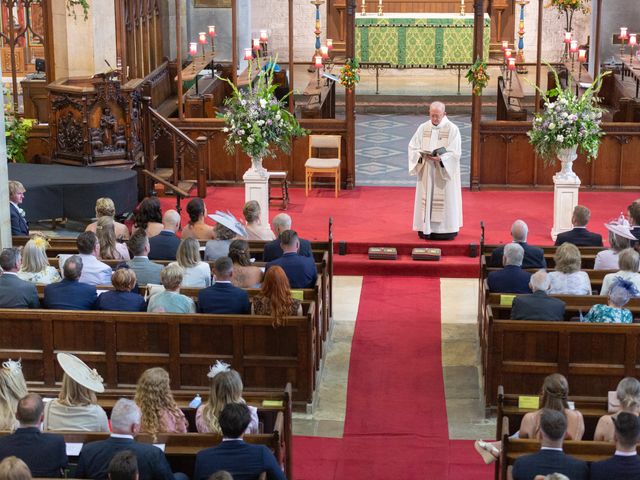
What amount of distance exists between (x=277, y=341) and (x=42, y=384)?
2.01m

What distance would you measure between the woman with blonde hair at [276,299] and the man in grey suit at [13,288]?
1869 mm

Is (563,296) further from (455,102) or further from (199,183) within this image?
(455,102)

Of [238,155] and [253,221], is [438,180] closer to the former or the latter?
[253,221]

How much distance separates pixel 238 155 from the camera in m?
17.0

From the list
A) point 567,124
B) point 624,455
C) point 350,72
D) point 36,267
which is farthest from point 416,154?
point 624,455

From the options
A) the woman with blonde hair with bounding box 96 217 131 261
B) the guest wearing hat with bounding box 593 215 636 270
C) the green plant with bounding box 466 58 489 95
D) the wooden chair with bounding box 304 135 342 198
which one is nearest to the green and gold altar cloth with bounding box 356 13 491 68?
the wooden chair with bounding box 304 135 342 198

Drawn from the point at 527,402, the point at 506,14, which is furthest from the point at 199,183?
the point at 506,14

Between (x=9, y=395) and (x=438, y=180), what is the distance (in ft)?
25.5

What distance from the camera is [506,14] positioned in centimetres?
2727

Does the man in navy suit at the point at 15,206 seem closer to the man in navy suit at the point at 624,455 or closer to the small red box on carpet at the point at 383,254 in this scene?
the small red box on carpet at the point at 383,254

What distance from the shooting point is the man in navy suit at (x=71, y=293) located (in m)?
9.45

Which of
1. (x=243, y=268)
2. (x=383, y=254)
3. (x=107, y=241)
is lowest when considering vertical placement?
(x=383, y=254)

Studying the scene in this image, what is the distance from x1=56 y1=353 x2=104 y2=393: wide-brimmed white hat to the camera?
702 cm

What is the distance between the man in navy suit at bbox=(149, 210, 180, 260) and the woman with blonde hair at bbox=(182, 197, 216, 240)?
1.37 feet
